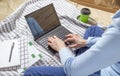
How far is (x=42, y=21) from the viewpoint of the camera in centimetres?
162

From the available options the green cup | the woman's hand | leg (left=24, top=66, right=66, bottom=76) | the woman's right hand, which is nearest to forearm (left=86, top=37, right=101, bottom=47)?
the woman's right hand

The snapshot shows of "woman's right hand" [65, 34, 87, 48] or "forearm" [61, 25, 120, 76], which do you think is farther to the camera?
"woman's right hand" [65, 34, 87, 48]

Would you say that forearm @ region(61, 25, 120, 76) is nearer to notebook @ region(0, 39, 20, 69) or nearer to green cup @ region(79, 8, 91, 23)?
notebook @ region(0, 39, 20, 69)

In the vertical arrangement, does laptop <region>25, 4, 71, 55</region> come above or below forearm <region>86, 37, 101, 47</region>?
above

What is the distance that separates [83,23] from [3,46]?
67cm

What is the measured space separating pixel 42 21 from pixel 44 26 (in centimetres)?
4

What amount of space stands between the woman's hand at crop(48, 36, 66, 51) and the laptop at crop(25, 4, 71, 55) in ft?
0.17

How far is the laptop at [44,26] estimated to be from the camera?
1.55m

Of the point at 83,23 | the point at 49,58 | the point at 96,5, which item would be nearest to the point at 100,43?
the point at 49,58

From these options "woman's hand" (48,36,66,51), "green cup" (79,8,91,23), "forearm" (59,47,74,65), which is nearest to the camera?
"forearm" (59,47,74,65)

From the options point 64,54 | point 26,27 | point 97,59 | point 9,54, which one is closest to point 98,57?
point 97,59

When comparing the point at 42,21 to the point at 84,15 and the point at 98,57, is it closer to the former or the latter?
the point at 84,15

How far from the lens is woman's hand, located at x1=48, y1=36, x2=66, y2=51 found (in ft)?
4.52

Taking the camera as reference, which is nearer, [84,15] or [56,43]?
[56,43]
